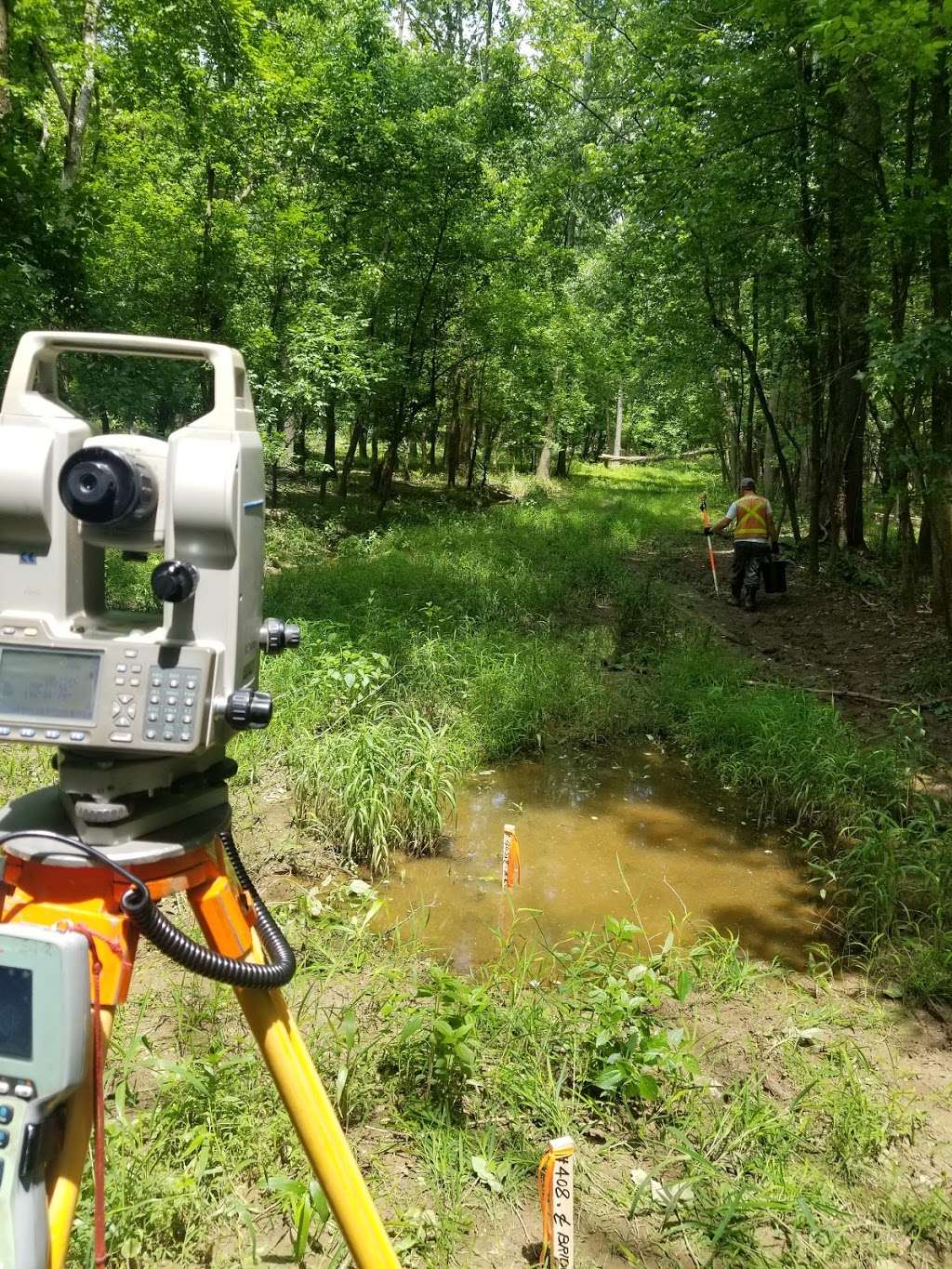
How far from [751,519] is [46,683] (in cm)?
859

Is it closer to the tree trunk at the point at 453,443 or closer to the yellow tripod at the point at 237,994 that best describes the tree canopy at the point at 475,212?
the tree trunk at the point at 453,443

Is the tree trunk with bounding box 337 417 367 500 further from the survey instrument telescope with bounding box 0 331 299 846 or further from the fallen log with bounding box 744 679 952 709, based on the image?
the survey instrument telescope with bounding box 0 331 299 846

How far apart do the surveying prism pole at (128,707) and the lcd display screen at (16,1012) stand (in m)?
0.07

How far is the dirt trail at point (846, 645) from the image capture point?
5438mm

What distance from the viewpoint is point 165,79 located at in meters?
8.98

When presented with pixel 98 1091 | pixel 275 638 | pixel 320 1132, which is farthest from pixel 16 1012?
pixel 275 638

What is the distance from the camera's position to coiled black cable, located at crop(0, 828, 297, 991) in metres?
1.09

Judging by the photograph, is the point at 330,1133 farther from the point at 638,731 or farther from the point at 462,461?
the point at 462,461

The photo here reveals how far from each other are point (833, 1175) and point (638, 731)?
12.0 feet

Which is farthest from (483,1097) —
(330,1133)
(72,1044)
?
(72,1044)

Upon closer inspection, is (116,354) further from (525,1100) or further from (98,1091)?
(525,1100)

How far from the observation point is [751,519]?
8.68 meters

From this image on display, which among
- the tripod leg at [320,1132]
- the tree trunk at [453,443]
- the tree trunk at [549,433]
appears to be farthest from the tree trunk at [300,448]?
the tripod leg at [320,1132]

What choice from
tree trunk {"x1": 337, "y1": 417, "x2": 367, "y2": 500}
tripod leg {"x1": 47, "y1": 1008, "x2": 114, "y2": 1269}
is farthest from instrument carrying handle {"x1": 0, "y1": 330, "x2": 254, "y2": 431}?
tree trunk {"x1": 337, "y1": 417, "x2": 367, "y2": 500}
